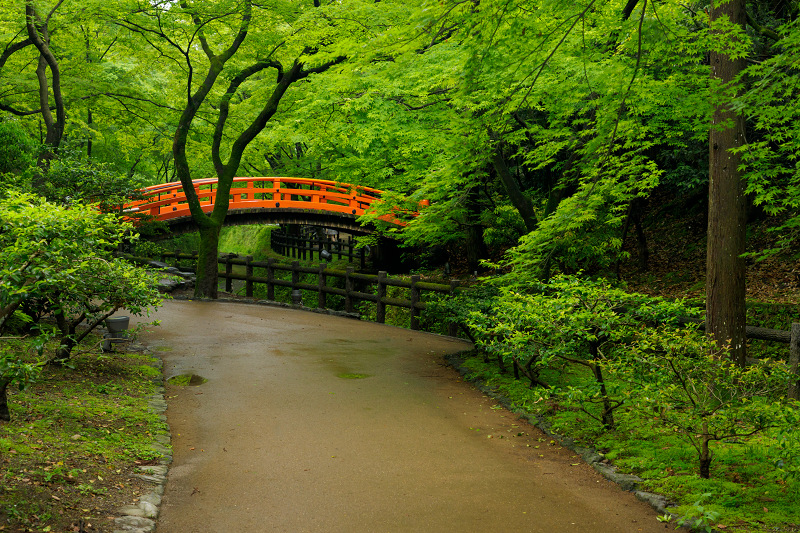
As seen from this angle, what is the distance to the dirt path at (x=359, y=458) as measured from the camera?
172 inches

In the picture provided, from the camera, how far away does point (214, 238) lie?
53.2 ft

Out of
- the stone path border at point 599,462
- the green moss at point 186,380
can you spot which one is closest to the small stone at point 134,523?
the stone path border at point 599,462

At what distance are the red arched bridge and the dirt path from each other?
30.4 feet

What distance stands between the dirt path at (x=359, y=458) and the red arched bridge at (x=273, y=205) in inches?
365

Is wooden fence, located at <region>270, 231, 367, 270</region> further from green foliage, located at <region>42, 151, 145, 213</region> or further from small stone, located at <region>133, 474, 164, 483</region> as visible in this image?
small stone, located at <region>133, 474, 164, 483</region>

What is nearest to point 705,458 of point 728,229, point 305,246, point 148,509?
point 728,229

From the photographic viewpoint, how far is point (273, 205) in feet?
61.2

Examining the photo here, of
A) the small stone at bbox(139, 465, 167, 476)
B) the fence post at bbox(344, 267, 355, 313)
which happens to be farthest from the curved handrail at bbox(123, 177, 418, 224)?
the small stone at bbox(139, 465, 167, 476)

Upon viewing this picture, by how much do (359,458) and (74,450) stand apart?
7.80 feet

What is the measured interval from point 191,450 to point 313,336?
5895mm

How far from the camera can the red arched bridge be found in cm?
1772

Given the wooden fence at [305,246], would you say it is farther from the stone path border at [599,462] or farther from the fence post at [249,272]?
the stone path border at [599,462]

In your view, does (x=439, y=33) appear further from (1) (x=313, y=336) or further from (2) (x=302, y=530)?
(1) (x=313, y=336)

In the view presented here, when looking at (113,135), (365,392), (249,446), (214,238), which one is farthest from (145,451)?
(113,135)
